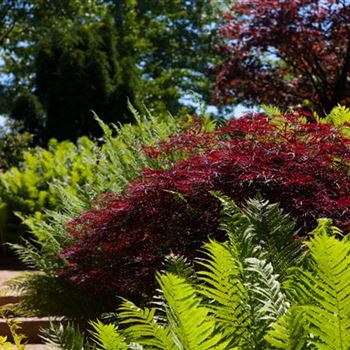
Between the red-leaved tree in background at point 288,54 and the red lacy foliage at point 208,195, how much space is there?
25.0 feet

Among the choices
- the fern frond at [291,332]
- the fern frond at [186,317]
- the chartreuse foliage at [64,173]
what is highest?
the chartreuse foliage at [64,173]

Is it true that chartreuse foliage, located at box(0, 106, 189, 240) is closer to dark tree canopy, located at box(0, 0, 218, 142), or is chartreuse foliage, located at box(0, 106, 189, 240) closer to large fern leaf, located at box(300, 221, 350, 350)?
large fern leaf, located at box(300, 221, 350, 350)

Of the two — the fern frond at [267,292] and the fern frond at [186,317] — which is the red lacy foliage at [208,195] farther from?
the fern frond at [186,317]

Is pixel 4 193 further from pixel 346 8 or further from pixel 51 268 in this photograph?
pixel 346 8

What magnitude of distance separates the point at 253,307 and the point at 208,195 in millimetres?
1844

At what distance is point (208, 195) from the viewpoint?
386 centimetres

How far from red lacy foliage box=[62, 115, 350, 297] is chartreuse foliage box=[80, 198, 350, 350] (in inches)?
46.3

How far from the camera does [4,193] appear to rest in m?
9.62

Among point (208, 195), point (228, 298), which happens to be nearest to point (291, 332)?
point (228, 298)

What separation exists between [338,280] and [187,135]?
2.90m

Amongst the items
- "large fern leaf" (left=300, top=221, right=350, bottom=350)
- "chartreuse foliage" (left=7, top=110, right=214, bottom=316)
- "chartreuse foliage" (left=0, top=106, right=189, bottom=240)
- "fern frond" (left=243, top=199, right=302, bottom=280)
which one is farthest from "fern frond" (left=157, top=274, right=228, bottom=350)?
"chartreuse foliage" (left=0, top=106, right=189, bottom=240)

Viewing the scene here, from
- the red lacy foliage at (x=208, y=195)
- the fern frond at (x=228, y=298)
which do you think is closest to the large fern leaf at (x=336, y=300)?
the fern frond at (x=228, y=298)

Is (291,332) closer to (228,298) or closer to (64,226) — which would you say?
(228,298)

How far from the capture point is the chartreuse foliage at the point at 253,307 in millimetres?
1717
